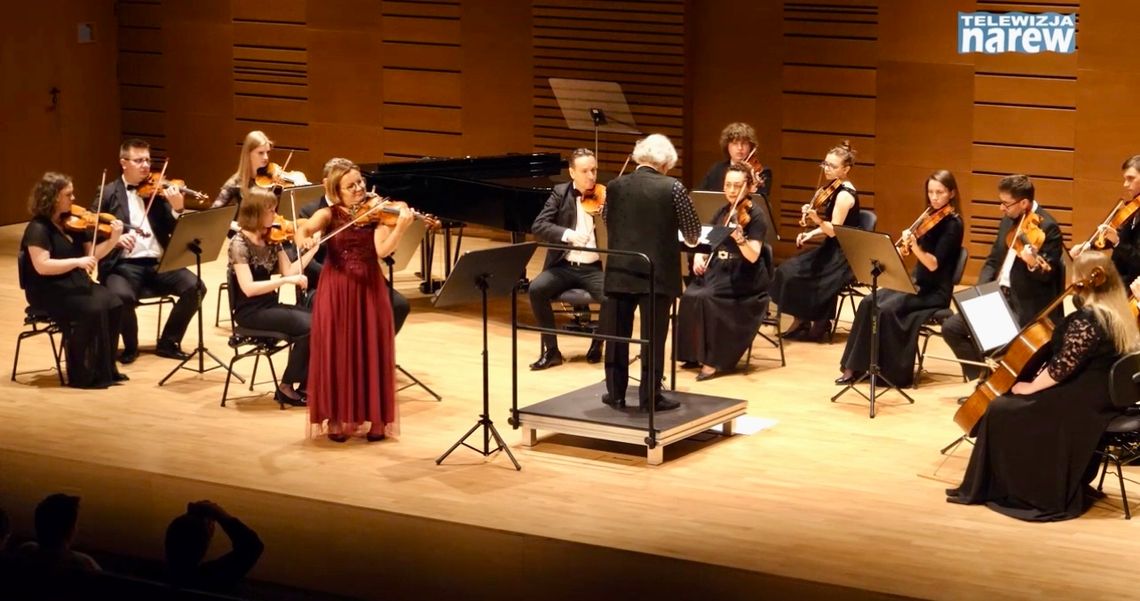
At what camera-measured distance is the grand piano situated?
873cm

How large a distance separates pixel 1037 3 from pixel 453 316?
13.7 feet

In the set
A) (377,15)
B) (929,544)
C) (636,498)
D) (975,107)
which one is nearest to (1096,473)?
(929,544)

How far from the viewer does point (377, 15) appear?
12055 millimetres

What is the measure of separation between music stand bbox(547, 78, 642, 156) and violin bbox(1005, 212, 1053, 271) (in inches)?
118

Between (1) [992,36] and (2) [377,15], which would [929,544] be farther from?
(2) [377,15]

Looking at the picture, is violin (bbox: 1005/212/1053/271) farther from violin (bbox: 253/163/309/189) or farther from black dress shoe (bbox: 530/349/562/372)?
violin (bbox: 253/163/309/189)

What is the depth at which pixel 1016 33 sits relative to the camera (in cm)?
973

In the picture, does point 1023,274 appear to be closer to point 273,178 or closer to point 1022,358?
point 1022,358

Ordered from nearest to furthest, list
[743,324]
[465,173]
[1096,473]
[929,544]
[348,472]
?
[929,544] → [1096,473] → [348,472] → [743,324] → [465,173]

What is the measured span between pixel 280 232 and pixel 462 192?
173 centimetres

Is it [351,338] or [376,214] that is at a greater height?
[376,214]

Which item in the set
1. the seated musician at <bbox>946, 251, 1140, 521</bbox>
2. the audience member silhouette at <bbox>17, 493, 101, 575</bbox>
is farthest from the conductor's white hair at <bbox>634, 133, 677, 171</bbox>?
the audience member silhouette at <bbox>17, 493, 101, 575</bbox>

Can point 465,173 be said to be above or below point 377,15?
below

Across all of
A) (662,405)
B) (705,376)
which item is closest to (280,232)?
(662,405)
